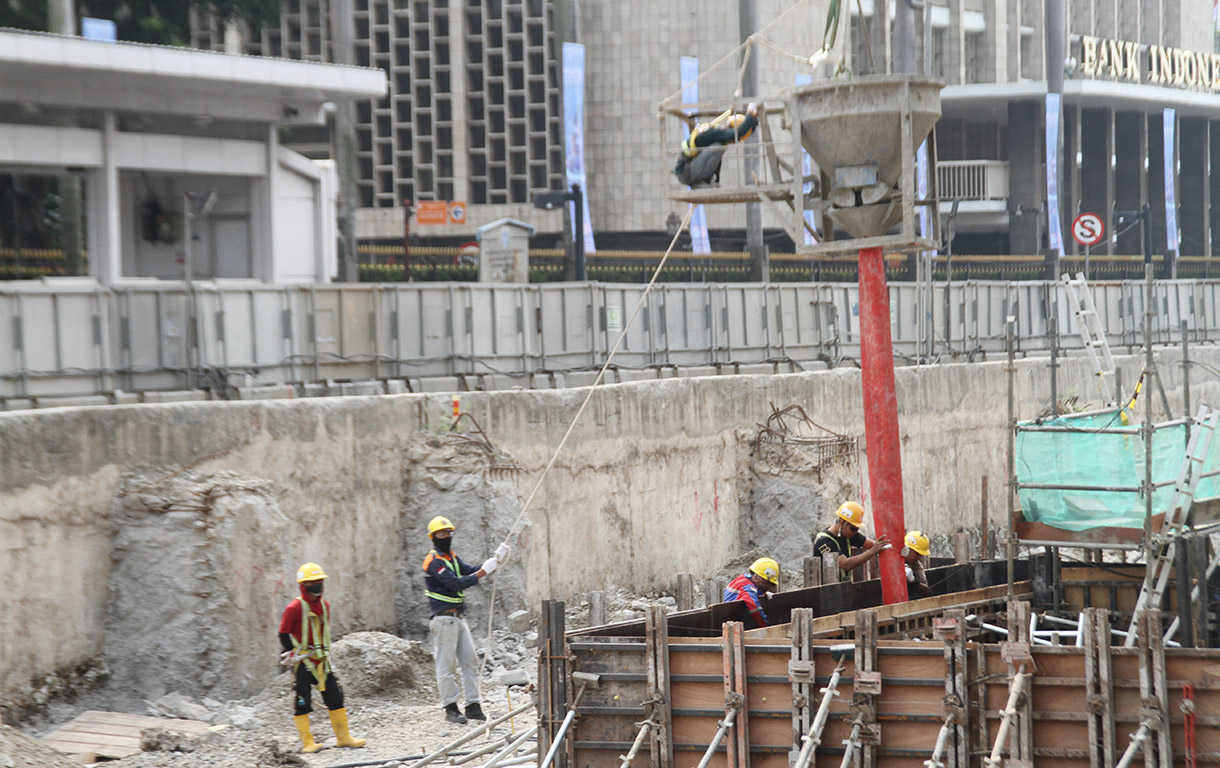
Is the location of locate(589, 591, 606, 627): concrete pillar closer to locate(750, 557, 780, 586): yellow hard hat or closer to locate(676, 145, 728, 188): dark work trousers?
locate(750, 557, 780, 586): yellow hard hat

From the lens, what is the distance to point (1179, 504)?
38.4ft

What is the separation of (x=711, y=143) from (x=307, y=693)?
624 centimetres

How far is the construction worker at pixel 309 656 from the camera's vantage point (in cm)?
1233

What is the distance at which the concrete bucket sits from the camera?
1288 centimetres

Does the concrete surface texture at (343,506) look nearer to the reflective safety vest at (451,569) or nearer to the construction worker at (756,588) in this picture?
the reflective safety vest at (451,569)

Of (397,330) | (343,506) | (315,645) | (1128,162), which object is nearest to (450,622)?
(315,645)

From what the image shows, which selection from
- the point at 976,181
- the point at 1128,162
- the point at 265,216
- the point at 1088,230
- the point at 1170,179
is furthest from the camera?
the point at 1128,162

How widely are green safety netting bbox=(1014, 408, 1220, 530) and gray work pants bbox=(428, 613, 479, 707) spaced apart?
503cm

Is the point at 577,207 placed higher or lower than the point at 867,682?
higher

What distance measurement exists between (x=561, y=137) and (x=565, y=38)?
12.5 ft

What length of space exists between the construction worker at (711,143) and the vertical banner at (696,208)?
729 inches

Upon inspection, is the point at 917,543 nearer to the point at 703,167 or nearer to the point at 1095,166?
the point at 703,167

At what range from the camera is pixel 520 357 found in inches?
786

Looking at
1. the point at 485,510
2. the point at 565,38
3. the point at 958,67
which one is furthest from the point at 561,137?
the point at 485,510
